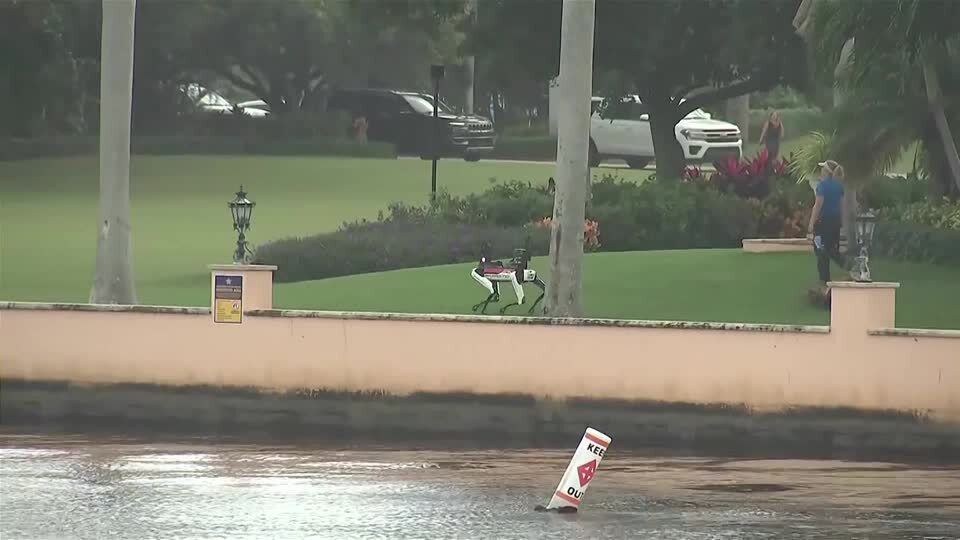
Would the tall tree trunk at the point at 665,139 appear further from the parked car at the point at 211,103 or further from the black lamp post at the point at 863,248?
the black lamp post at the point at 863,248

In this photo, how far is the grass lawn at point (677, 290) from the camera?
70.7 ft

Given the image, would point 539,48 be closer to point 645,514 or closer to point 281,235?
point 281,235

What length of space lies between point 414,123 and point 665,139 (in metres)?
8.16

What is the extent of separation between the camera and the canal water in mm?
13023

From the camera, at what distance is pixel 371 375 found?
19.0 metres

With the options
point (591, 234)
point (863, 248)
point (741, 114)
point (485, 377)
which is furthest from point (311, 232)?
point (741, 114)

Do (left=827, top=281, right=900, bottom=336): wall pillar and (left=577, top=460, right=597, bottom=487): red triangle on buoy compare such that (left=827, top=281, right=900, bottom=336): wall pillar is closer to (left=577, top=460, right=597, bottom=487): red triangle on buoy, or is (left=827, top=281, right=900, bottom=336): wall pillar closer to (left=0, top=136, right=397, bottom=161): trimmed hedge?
(left=577, top=460, right=597, bottom=487): red triangle on buoy

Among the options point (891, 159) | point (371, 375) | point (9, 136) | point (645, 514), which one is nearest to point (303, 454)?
point (371, 375)

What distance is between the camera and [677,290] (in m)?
22.9

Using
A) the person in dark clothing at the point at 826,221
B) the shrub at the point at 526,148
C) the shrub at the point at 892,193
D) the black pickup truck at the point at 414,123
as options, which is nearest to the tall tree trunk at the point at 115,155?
the person in dark clothing at the point at 826,221

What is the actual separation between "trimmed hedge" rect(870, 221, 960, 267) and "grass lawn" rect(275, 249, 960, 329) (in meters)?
0.26

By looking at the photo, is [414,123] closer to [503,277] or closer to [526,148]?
[526,148]

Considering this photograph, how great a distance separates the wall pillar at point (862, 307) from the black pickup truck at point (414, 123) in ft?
70.7

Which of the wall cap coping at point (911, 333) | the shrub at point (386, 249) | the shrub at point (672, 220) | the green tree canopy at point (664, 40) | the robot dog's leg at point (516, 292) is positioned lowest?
the wall cap coping at point (911, 333)
